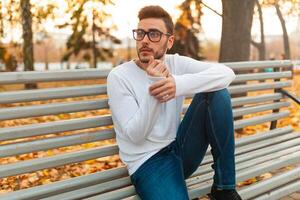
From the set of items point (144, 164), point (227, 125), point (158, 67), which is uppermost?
point (158, 67)

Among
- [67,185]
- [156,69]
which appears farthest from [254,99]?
[67,185]

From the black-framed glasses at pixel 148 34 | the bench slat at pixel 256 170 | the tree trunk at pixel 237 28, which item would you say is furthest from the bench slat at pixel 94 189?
the tree trunk at pixel 237 28

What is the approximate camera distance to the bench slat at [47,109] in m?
2.33

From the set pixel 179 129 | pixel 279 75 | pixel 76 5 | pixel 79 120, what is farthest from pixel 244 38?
pixel 79 120

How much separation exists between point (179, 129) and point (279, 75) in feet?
6.14

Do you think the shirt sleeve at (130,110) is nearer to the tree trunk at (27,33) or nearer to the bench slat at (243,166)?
the bench slat at (243,166)

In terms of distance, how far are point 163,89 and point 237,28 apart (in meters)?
4.42

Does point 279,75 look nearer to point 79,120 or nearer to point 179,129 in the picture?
point 179,129

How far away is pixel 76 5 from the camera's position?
27.0 feet

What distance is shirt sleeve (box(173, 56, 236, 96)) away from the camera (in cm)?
255

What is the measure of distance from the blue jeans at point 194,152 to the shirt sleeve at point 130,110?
221 mm

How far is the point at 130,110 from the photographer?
8.13ft

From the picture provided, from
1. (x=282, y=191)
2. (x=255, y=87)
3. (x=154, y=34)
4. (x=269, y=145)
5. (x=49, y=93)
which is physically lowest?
(x=282, y=191)

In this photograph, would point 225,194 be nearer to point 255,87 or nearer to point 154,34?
point 154,34
